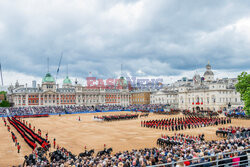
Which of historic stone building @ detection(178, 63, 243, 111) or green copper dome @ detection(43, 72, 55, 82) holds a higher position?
green copper dome @ detection(43, 72, 55, 82)

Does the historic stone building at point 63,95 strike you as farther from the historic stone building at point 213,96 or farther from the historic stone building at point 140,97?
the historic stone building at point 213,96

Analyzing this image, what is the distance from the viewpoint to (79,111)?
77562 millimetres

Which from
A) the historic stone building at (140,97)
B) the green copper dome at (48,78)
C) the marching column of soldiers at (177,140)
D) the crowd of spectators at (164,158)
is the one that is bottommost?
the marching column of soldiers at (177,140)

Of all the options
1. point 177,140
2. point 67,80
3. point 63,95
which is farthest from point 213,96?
point 67,80

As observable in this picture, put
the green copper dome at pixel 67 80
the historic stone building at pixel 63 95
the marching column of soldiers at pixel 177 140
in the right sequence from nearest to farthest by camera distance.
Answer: the marching column of soldiers at pixel 177 140 → the historic stone building at pixel 63 95 → the green copper dome at pixel 67 80

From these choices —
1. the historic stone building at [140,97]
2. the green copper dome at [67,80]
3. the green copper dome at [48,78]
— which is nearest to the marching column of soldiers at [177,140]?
the historic stone building at [140,97]

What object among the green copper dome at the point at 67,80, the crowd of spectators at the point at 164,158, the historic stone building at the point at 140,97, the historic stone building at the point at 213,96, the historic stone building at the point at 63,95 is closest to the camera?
the crowd of spectators at the point at 164,158

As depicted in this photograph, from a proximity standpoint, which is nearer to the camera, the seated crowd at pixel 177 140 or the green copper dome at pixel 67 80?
the seated crowd at pixel 177 140

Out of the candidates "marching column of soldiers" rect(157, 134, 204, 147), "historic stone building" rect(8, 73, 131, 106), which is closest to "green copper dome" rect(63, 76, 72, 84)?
"historic stone building" rect(8, 73, 131, 106)

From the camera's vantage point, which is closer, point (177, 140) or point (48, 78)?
point (177, 140)

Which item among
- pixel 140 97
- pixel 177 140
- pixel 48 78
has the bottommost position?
pixel 177 140

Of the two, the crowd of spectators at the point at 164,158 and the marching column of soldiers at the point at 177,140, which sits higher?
the crowd of spectators at the point at 164,158

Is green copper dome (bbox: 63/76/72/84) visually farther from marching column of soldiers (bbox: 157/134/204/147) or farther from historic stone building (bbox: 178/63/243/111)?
marching column of soldiers (bbox: 157/134/204/147)

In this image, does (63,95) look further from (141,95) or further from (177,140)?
(177,140)
